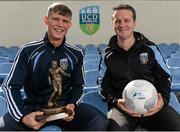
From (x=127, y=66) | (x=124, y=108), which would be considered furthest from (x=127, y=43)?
(x=124, y=108)

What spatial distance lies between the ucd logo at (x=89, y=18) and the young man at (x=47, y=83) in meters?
7.04

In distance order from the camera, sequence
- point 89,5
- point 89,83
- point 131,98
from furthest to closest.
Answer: point 89,5 → point 89,83 → point 131,98

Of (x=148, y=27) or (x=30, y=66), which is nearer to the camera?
(x=30, y=66)

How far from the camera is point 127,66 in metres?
2.98

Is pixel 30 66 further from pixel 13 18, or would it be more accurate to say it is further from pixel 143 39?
pixel 13 18

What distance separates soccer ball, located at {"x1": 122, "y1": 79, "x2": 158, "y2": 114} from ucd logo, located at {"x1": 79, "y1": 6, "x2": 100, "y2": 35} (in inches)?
288

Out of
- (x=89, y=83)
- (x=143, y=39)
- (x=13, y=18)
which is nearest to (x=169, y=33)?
(x=13, y=18)

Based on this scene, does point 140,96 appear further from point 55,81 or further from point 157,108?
point 55,81

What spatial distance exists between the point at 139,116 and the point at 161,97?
0.70ft

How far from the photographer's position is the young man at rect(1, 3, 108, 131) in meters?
2.58

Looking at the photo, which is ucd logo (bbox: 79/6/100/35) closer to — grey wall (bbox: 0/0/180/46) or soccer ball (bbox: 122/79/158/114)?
grey wall (bbox: 0/0/180/46)

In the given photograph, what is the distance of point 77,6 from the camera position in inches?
390

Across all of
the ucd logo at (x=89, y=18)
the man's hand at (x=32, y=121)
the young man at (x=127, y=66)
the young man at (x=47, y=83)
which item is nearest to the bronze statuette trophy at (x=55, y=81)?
the young man at (x=47, y=83)

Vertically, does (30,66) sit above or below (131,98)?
above
